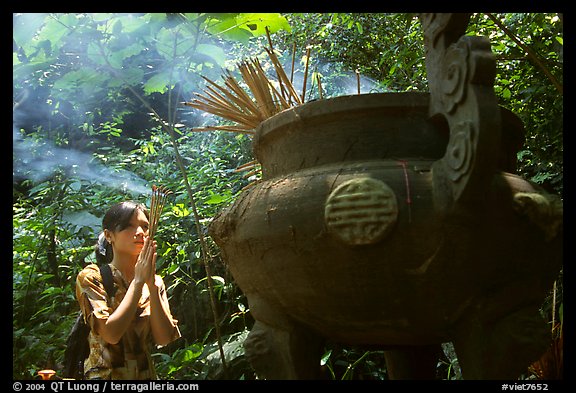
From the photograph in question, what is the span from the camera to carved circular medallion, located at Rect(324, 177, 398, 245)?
1029mm

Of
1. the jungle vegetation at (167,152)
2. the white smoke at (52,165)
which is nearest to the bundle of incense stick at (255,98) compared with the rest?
the jungle vegetation at (167,152)

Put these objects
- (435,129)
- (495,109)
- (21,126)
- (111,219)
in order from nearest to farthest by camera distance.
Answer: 1. (495,109)
2. (435,129)
3. (111,219)
4. (21,126)

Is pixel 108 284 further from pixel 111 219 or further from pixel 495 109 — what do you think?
pixel 495 109

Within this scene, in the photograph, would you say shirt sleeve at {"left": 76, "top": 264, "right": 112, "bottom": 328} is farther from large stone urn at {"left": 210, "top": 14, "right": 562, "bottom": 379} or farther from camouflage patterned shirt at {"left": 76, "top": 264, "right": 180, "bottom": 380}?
large stone urn at {"left": 210, "top": 14, "right": 562, "bottom": 379}

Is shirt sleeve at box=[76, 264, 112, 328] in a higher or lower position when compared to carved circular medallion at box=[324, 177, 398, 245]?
lower

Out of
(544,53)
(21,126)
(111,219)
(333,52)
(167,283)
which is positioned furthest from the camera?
(333,52)

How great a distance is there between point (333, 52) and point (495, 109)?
327 centimetres

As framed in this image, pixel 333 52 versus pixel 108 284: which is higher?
pixel 333 52

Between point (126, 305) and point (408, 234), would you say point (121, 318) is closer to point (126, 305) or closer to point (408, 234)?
point (126, 305)

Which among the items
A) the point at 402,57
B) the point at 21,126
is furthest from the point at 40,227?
the point at 402,57

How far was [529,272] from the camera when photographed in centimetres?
110

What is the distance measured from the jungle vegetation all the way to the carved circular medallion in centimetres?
92

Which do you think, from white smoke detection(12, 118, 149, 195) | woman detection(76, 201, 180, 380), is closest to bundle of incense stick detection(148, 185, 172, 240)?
woman detection(76, 201, 180, 380)

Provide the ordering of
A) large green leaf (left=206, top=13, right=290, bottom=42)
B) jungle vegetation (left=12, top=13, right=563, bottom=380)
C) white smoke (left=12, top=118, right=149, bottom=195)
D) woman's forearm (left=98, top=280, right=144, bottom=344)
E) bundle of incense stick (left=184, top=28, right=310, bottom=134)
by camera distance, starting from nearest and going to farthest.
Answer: woman's forearm (left=98, top=280, right=144, bottom=344)
bundle of incense stick (left=184, top=28, right=310, bottom=134)
large green leaf (left=206, top=13, right=290, bottom=42)
jungle vegetation (left=12, top=13, right=563, bottom=380)
white smoke (left=12, top=118, right=149, bottom=195)
